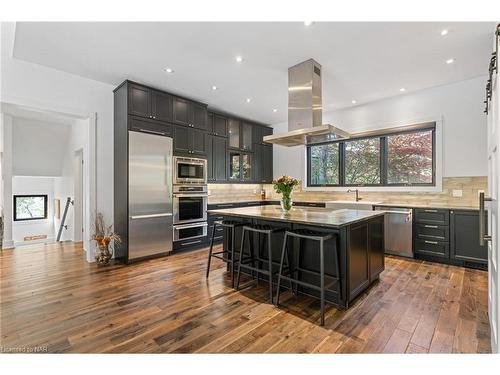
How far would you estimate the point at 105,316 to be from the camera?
7.61 feet

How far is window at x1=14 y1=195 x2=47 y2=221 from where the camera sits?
8.85 meters

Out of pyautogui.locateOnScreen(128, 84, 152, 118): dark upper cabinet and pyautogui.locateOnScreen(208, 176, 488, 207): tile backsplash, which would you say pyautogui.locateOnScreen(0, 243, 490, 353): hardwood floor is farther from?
pyautogui.locateOnScreen(128, 84, 152, 118): dark upper cabinet

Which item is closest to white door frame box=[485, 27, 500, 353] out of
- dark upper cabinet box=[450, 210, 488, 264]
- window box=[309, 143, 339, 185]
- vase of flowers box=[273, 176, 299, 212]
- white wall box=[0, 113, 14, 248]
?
vase of flowers box=[273, 176, 299, 212]

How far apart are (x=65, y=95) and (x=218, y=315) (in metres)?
3.88

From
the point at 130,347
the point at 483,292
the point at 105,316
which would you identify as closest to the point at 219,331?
the point at 130,347

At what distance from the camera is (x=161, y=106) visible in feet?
14.0

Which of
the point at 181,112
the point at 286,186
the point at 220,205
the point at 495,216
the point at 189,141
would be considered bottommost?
the point at 220,205

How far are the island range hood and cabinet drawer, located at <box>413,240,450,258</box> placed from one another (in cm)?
235

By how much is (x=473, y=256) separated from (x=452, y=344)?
2.45 meters

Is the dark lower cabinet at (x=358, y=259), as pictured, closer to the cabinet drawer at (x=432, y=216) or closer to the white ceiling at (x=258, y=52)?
the cabinet drawer at (x=432, y=216)

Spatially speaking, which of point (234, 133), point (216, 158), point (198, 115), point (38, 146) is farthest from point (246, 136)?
point (38, 146)

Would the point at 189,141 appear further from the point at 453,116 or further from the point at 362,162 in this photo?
the point at 453,116

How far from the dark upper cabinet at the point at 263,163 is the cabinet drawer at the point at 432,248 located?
3712 mm

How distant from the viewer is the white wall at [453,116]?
3.89m
